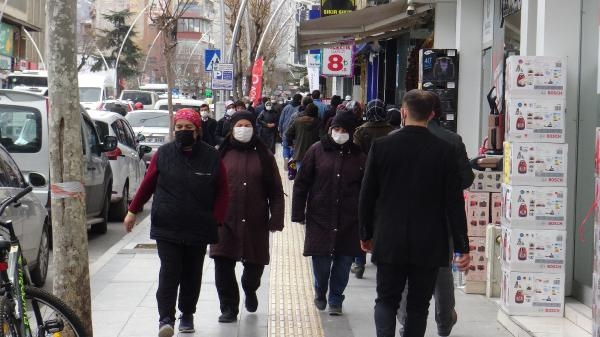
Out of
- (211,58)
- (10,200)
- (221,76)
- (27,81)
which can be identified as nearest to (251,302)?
(10,200)

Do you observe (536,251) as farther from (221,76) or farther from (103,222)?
(221,76)

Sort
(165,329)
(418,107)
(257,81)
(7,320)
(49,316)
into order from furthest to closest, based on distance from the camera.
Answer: (257,81), (165,329), (418,107), (49,316), (7,320)

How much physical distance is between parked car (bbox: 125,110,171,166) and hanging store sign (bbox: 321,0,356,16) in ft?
15.9

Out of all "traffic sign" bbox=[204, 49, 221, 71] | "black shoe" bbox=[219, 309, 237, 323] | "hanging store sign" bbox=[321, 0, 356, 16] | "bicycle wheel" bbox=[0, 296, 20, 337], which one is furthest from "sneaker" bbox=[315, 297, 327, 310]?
"traffic sign" bbox=[204, 49, 221, 71]

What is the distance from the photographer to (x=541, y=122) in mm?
8508

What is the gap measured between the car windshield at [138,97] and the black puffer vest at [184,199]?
43.9 metres

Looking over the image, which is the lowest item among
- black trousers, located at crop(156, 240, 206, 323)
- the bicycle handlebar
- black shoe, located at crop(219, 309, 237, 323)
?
black shoe, located at crop(219, 309, 237, 323)

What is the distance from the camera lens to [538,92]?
8500 mm

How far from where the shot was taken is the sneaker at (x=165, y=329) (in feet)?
25.5

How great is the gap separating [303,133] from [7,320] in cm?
1249

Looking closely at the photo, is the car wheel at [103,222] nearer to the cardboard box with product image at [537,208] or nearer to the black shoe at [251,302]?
the black shoe at [251,302]

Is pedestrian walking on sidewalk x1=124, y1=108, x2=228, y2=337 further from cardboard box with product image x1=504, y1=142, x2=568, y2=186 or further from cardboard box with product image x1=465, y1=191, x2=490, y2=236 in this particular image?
cardboard box with product image x1=465, y1=191, x2=490, y2=236

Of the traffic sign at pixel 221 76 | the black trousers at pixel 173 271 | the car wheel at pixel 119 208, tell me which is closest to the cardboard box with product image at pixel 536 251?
the black trousers at pixel 173 271

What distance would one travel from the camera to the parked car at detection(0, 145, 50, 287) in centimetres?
990
